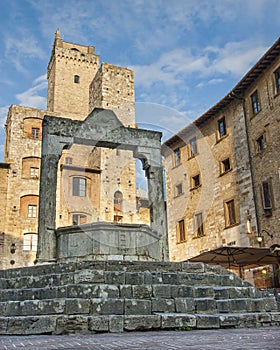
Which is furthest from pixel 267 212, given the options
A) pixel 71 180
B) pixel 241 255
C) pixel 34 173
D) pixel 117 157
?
pixel 34 173

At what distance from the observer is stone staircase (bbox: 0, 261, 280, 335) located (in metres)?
6.50

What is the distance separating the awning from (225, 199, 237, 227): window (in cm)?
481

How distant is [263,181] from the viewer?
19.3m

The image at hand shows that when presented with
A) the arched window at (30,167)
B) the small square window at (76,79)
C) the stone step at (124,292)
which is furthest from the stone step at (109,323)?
the small square window at (76,79)

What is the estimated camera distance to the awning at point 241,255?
49.1 ft

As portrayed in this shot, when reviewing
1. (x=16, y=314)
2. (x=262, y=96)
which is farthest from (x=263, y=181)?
(x=16, y=314)

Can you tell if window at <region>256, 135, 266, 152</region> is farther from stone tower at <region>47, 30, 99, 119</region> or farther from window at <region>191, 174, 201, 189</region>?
stone tower at <region>47, 30, 99, 119</region>

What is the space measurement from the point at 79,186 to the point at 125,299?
2355 centimetres

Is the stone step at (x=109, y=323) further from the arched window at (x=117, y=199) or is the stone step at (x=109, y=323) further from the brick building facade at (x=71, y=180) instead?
the arched window at (x=117, y=199)

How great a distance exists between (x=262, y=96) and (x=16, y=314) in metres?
16.7

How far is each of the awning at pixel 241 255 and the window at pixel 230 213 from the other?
481cm

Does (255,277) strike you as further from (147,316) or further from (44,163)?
(147,316)

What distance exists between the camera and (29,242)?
2839 cm

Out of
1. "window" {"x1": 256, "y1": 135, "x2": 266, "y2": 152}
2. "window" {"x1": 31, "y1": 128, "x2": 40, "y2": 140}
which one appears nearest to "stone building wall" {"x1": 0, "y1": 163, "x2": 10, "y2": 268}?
"window" {"x1": 31, "y1": 128, "x2": 40, "y2": 140}
